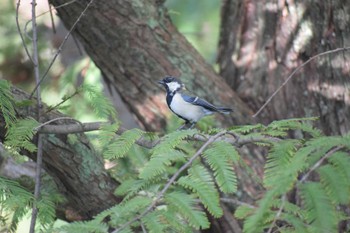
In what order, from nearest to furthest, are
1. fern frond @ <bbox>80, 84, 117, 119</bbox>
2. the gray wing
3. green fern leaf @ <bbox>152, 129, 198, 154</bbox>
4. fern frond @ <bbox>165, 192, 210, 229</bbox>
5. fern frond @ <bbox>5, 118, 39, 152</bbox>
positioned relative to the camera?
fern frond @ <bbox>165, 192, 210, 229</bbox>, green fern leaf @ <bbox>152, 129, 198, 154</bbox>, fern frond @ <bbox>5, 118, 39, 152</bbox>, fern frond @ <bbox>80, 84, 117, 119</bbox>, the gray wing

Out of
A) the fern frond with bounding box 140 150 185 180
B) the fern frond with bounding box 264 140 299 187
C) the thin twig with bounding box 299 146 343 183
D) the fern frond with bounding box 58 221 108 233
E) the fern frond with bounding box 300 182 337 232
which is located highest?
the fern frond with bounding box 140 150 185 180

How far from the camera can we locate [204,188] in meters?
1.84

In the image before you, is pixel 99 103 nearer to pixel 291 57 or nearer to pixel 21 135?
pixel 21 135

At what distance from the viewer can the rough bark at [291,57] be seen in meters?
3.70

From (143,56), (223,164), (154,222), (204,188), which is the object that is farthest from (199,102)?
(154,222)

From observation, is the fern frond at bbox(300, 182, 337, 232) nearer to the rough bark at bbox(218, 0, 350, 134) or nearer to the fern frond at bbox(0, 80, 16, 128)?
the fern frond at bbox(0, 80, 16, 128)

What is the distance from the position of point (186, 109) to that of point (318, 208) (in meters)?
1.94

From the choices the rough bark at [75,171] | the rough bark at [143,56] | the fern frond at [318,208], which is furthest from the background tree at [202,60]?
the fern frond at [318,208]

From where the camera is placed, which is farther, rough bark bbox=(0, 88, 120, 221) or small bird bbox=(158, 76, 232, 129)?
small bird bbox=(158, 76, 232, 129)

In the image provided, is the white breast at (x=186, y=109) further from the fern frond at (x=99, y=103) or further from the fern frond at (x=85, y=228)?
the fern frond at (x=85, y=228)

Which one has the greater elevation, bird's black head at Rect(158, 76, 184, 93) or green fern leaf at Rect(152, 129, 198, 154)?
bird's black head at Rect(158, 76, 184, 93)

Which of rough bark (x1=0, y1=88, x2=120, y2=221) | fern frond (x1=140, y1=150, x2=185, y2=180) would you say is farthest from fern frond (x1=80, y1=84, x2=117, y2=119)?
fern frond (x1=140, y1=150, x2=185, y2=180)

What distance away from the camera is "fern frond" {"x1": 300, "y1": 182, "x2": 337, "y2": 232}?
153 cm

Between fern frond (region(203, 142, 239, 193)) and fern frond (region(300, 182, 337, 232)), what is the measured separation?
33 centimetres
